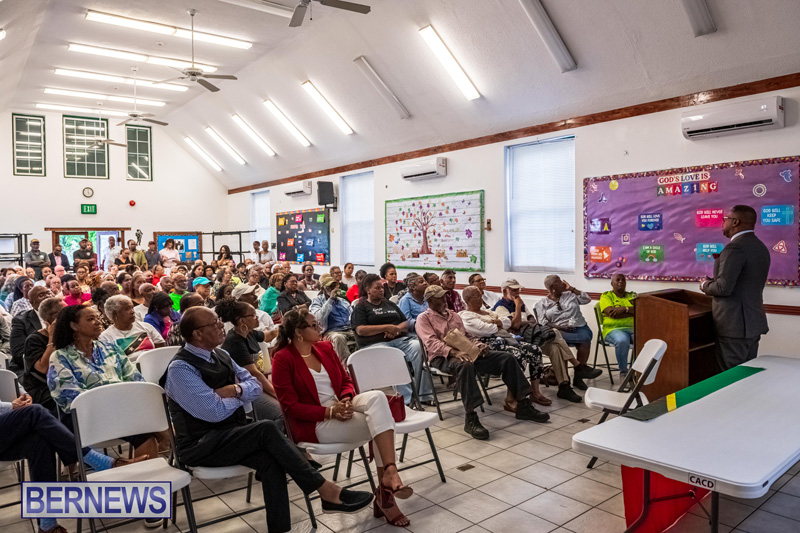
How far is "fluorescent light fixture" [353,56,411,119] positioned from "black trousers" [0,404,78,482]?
6.62 metres

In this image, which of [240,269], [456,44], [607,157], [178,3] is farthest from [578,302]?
[240,269]

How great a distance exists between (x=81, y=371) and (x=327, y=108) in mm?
7436

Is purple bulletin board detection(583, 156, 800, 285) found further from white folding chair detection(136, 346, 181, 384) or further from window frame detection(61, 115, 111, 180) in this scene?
window frame detection(61, 115, 111, 180)

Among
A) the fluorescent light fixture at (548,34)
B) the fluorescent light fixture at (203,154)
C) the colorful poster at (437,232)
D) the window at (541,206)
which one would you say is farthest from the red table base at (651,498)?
the fluorescent light fixture at (203,154)

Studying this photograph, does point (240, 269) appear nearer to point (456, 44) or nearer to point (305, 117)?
point (305, 117)

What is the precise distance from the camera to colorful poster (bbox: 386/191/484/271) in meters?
8.48

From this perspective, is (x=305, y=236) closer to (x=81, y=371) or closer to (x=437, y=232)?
(x=437, y=232)

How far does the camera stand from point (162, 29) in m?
8.30

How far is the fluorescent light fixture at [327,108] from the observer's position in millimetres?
9694

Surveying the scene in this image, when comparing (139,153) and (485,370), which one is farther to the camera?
(139,153)

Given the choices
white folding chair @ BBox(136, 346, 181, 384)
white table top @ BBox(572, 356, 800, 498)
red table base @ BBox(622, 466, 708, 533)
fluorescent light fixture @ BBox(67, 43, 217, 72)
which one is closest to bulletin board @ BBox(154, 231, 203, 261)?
fluorescent light fixture @ BBox(67, 43, 217, 72)

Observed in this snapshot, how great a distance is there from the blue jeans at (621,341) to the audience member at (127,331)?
426 centimetres

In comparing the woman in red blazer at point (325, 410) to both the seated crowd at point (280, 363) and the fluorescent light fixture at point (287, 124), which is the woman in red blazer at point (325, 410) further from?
the fluorescent light fixture at point (287, 124)

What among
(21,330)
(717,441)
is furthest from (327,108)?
(717,441)
